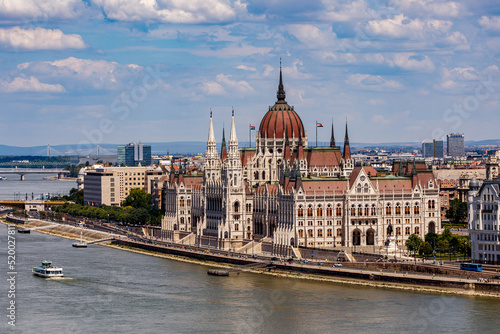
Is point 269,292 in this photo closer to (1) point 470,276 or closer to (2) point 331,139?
(1) point 470,276

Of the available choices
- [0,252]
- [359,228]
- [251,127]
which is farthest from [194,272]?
[251,127]

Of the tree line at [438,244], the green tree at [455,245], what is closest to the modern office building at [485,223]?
the tree line at [438,244]

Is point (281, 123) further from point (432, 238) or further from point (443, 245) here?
point (443, 245)

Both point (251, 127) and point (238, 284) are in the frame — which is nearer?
point (238, 284)

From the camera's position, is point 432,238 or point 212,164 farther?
point 212,164

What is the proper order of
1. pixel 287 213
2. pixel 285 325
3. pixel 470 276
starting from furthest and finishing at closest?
1. pixel 287 213
2. pixel 470 276
3. pixel 285 325

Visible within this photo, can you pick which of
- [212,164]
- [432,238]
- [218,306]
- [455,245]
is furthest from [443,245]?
[212,164]
